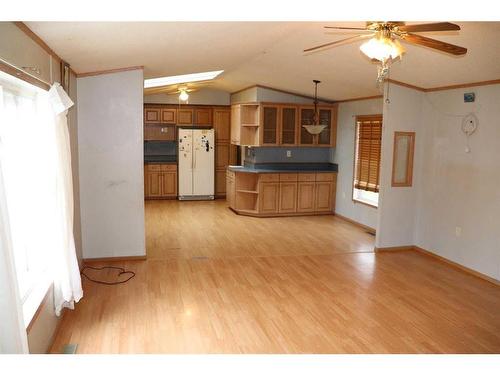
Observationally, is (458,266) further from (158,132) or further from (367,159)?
(158,132)

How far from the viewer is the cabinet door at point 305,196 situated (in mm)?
8245

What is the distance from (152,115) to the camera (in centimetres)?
958

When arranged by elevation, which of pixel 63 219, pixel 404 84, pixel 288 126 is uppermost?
pixel 404 84

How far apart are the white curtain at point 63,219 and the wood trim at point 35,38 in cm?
27

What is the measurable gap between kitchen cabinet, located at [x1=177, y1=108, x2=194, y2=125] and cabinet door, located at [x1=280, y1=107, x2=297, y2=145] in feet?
8.36

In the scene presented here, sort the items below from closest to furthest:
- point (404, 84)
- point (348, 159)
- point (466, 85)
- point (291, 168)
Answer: point (466, 85) → point (404, 84) → point (348, 159) → point (291, 168)

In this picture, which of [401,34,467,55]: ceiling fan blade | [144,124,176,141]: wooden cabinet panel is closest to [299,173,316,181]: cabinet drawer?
[144,124,176,141]: wooden cabinet panel

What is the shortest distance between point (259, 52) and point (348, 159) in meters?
3.34

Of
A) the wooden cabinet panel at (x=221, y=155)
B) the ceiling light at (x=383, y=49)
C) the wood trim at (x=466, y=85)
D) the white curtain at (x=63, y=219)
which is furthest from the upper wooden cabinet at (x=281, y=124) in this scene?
the ceiling light at (x=383, y=49)

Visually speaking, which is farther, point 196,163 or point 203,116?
point 203,116

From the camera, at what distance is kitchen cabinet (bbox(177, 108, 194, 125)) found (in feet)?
31.9

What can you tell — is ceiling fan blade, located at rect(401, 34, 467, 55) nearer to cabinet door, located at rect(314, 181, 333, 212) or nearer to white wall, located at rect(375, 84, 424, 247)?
white wall, located at rect(375, 84, 424, 247)

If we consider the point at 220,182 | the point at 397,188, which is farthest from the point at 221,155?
the point at 397,188
